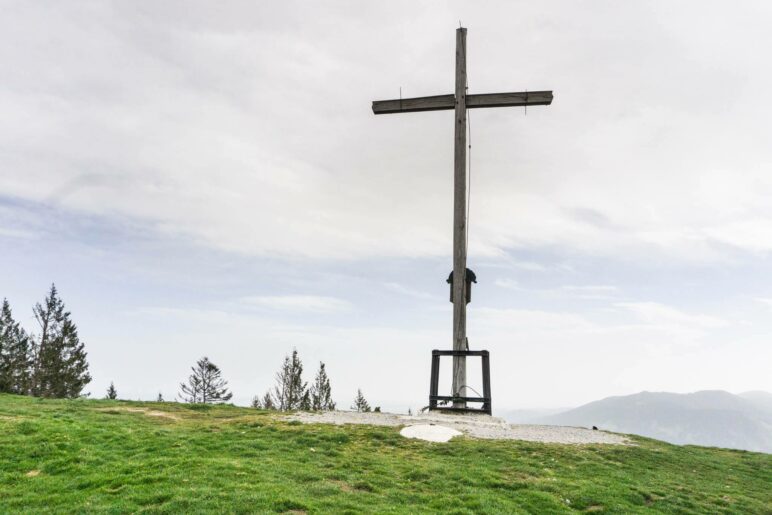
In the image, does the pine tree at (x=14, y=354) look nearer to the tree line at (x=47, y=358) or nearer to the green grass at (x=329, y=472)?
the tree line at (x=47, y=358)

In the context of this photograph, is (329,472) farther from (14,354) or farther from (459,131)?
(14,354)

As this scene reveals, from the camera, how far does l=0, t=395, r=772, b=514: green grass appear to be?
29.4ft

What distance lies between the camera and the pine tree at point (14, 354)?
70.6m

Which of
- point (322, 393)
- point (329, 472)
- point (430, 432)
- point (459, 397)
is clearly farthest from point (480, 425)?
point (322, 393)

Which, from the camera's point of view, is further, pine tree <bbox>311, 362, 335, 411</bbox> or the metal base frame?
pine tree <bbox>311, 362, 335, 411</bbox>

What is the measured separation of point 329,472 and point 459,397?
760 centimetres

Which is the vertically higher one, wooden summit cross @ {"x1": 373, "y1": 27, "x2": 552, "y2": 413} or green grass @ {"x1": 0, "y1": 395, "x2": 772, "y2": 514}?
wooden summit cross @ {"x1": 373, "y1": 27, "x2": 552, "y2": 413}

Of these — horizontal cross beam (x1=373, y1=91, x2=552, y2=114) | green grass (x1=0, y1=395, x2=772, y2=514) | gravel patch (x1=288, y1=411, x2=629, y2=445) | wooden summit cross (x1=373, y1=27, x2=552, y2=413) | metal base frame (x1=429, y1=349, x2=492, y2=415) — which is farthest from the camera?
horizontal cross beam (x1=373, y1=91, x2=552, y2=114)

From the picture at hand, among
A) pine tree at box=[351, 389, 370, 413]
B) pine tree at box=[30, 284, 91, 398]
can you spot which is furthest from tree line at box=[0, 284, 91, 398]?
pine tree at box=[351, 389, 370, 413]

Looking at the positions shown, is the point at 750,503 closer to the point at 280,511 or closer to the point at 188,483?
the point at 280,511

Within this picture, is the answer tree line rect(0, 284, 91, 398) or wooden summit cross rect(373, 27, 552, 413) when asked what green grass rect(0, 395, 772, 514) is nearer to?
wooden summit cross rect(373, 27, 552, 413)

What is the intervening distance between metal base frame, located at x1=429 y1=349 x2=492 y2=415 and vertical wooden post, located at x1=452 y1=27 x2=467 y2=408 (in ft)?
0.73

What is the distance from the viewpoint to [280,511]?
8.32 m

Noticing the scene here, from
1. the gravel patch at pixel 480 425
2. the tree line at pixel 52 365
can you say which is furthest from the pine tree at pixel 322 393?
the gravel patch at pixel 480 425
